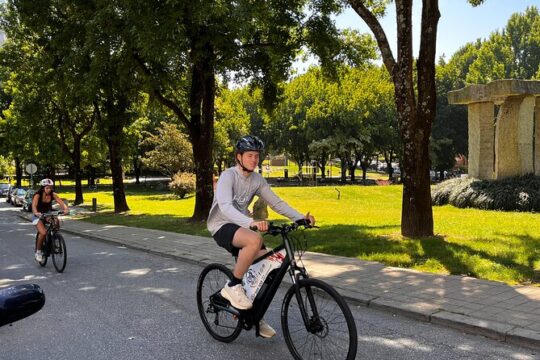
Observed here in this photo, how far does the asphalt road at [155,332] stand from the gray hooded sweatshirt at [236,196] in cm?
125

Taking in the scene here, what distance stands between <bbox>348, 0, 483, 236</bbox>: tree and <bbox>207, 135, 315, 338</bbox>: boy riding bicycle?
650cm

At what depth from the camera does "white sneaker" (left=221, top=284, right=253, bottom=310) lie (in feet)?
15.4

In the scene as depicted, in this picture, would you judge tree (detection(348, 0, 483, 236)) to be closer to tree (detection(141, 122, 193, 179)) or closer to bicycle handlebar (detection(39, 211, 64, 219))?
bicycle handlebar (detection(39, 211, 64, 219))

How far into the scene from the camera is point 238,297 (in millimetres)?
4695

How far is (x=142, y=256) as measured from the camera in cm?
1130

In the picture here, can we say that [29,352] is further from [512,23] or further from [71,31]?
[512,23]

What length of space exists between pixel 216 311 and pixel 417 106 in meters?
7.19

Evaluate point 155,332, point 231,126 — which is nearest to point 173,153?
point 231,126

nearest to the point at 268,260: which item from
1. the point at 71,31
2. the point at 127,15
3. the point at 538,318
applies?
the point at 538,318

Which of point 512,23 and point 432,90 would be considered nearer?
point 432,90

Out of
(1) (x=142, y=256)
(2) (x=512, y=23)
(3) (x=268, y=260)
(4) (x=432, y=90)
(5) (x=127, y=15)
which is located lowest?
(1) (x=142, y=256)

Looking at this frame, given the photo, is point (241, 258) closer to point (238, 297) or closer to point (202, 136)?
point (238, 297)

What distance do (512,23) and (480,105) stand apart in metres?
49.7

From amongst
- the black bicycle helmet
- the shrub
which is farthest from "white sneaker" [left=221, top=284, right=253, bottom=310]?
the shrub
